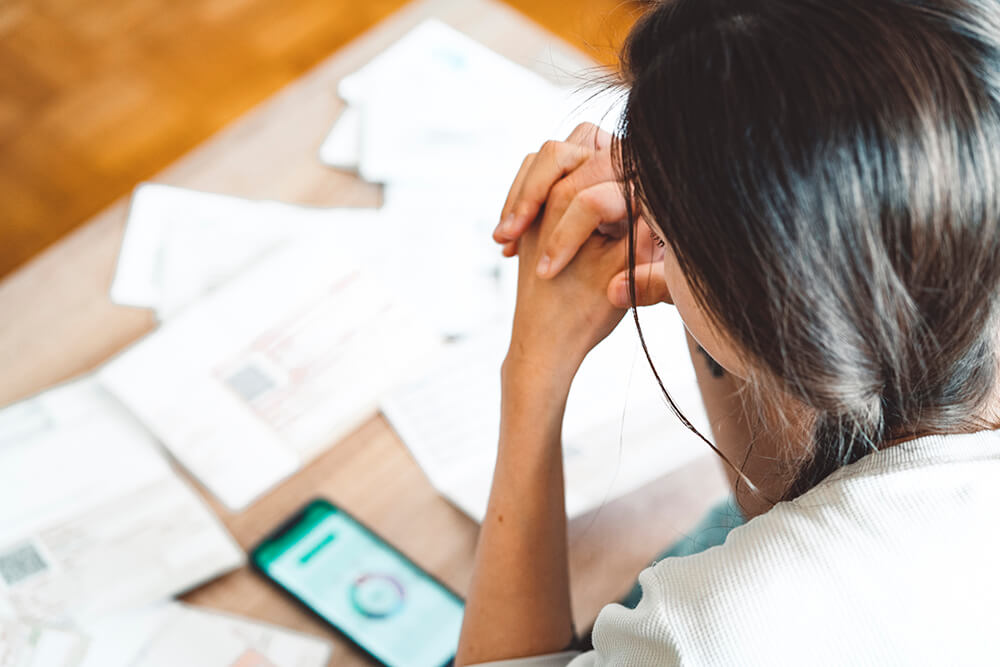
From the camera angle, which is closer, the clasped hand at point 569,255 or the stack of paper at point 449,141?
the clasped hand at point 569,255

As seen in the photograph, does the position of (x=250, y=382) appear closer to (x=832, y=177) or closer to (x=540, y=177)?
(x=540, y=177)

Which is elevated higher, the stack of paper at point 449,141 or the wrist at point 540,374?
the stack of paper at point 449,141

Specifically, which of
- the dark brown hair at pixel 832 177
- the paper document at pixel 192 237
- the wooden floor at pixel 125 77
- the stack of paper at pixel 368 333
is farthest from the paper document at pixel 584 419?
the wooden floor at pixel 125 77

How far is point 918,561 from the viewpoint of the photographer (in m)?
0.43

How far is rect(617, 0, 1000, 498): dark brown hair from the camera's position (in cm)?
36

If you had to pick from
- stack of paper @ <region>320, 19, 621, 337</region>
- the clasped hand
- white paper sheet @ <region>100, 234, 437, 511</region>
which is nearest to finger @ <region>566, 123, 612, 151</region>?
the clasped hand

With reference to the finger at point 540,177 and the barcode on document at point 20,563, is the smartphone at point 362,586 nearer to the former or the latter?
the barcode on document at point 20,563

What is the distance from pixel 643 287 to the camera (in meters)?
0.65

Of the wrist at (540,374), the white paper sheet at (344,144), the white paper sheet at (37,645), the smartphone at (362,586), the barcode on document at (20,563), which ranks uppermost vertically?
the white paper sheet at (344,144)

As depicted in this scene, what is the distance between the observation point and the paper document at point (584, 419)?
0.75m

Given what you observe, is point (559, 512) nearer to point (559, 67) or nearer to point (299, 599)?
point (299, 599)

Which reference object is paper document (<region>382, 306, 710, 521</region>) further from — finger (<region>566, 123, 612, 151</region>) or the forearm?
finger (<region>566, 123, 612, 151</region>)

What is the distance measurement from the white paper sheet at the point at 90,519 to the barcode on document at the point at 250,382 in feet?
0.29

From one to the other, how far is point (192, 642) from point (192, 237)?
414mm
